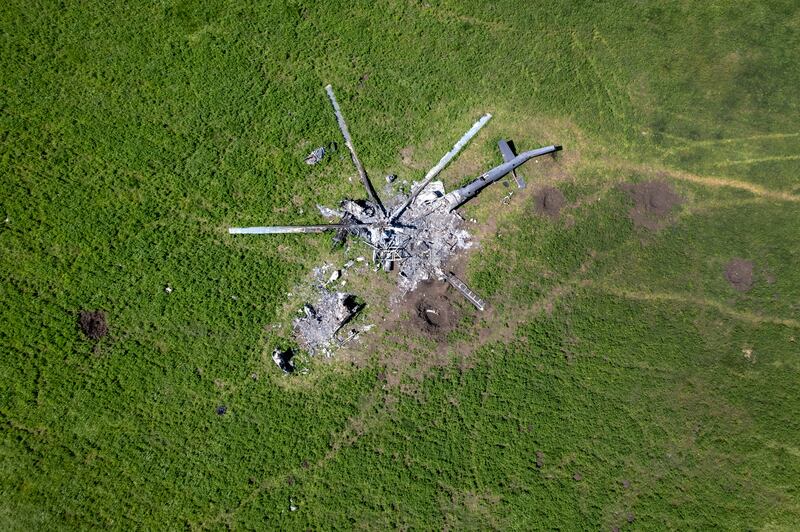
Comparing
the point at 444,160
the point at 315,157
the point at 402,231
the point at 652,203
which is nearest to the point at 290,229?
the point at 315,157

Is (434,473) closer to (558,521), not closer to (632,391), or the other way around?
(558,521)

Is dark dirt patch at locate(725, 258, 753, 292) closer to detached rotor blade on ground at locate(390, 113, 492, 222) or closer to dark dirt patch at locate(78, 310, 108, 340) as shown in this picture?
detached rotor blade on ground at locate(390, 113, 492, 222)

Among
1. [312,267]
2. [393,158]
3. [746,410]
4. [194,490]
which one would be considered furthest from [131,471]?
[746,410]

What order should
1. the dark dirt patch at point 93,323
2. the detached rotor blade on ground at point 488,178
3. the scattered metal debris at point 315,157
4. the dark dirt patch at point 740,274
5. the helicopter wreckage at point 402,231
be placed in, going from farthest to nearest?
the dark dirt patch at point 740,274, the scattered metal debris at point 315,157, the detached rotor blade on ground at point 488,178, the helicopter wreckage at point 402,231, the dark dirt patch at point 93,323

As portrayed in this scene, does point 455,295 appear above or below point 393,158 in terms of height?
below

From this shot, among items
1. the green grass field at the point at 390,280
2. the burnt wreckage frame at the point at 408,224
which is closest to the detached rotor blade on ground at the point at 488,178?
the burnt wreckage frame at the point at 408,224

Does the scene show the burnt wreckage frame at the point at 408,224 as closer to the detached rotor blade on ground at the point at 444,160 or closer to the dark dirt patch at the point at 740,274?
the detached rotor blade on ground at the point at 444,160
